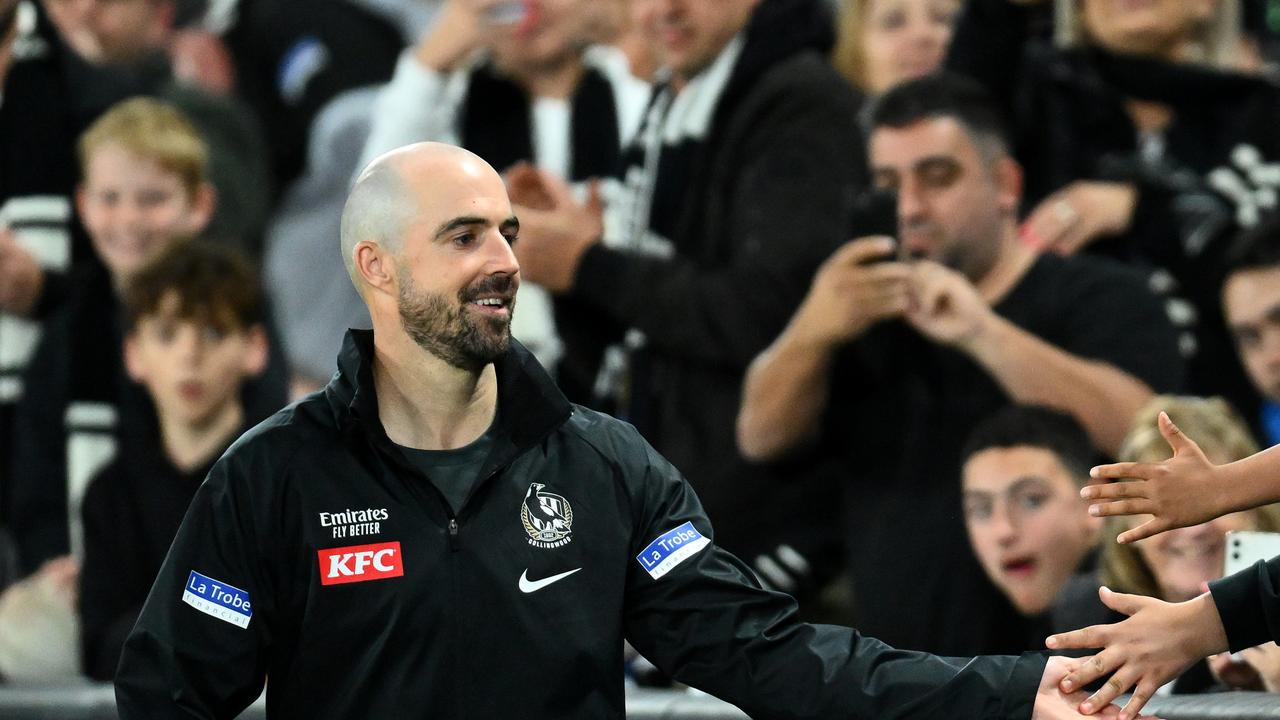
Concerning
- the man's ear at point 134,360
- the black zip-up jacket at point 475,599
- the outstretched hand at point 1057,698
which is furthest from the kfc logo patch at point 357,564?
the man's ear at point 134,360

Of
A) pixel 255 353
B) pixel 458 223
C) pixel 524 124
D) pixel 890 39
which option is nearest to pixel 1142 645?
pixel 458 223

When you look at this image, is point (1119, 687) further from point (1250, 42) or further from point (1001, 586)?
point (1250, 42)

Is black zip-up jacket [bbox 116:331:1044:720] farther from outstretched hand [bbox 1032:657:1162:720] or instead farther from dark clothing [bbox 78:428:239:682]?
dark clothing [bbox 78:428:239:682]

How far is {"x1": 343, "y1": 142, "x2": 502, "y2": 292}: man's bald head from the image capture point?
4246mm

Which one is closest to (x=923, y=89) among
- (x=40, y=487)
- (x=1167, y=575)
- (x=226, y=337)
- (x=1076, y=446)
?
(x=1076, y=446)

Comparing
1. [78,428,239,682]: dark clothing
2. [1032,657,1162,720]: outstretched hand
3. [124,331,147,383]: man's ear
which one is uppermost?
[1032,657,1162,720]: outstretched hand

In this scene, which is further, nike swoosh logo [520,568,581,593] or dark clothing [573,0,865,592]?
dark clothing [573,0,865,592]

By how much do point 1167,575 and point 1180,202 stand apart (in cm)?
156

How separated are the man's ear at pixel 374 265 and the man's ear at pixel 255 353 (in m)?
2.98

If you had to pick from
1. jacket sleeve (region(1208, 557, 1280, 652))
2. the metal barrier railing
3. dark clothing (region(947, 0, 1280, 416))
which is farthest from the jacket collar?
dark clothing (region(947, 0, 1280, 416))

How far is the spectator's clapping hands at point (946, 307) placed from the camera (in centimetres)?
595

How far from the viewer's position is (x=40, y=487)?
7.60 metres

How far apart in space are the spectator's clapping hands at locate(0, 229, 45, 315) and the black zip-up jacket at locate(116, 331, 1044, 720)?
3.79m

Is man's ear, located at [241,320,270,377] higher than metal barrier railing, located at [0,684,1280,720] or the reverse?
higher
